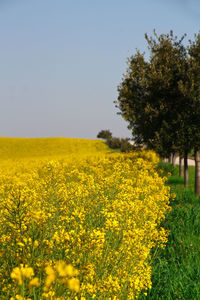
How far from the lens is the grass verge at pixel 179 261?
4.93 m

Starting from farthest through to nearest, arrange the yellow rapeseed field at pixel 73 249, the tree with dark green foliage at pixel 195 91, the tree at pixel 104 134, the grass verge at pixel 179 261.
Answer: the tree at pixel 104 134, the tree with dark green foliage at pixel 195 91, the grass verge at pixel 179 261, the yellow rapeseed field at pixel 73 249

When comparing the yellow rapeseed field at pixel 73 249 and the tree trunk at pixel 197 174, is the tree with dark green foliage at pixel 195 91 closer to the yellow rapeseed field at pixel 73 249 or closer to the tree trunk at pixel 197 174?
the tree trunk at pixel 197 174

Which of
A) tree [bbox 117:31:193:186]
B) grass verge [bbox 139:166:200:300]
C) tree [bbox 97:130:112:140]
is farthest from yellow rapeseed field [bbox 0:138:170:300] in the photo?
tree [bbox 97:130:112:140]

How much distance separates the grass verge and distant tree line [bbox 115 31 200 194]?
17.4 feet

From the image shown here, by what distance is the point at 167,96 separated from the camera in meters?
14.5

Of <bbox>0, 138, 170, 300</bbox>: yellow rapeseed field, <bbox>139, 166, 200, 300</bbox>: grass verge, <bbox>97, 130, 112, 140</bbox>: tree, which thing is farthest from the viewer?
<bbox>97, 130, 112, 140</bbox>: tree

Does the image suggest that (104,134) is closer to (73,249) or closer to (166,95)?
(166,95)

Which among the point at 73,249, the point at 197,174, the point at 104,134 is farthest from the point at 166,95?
the point at 104,134

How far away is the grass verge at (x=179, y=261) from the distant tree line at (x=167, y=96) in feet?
17.4

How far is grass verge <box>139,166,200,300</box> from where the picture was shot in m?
4.93

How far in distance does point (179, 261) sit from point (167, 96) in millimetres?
9534

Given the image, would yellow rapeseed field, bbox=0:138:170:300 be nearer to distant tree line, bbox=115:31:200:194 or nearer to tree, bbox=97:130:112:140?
distant tree line, bbox=115:31:200:194

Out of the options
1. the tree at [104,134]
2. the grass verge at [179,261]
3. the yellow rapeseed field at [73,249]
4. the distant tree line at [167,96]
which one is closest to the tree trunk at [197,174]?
the distant tree line at [167,96]

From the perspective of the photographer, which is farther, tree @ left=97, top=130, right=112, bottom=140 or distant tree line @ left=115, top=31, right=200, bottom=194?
tree @ left=97, top=130, right=112, bottom=140
